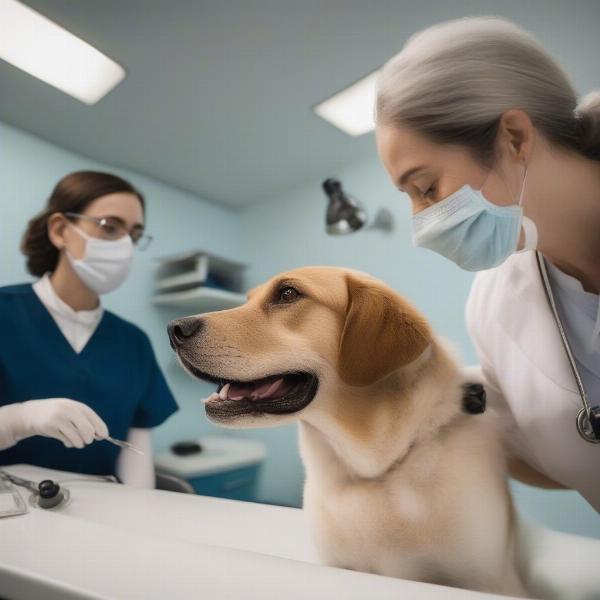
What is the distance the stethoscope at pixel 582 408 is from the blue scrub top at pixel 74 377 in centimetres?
74

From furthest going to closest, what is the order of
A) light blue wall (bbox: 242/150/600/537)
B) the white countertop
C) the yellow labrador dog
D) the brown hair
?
the brown hair → light blue wall (bbox: 242/150/600/537) → the yellow labrador dog → the white countertop

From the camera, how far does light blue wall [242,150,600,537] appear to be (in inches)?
27.0

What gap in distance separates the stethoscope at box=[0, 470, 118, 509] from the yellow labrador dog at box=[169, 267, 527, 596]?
0.33 m

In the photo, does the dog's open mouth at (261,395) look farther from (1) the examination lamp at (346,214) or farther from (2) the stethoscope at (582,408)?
(1) the examination lamp at (346,214)

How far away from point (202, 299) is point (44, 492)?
457 mm

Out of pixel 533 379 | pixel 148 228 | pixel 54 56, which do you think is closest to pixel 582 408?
pixel 533 379

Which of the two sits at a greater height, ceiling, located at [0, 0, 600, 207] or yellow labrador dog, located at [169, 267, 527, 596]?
ceiling, located at [0, 0, 600, 207]

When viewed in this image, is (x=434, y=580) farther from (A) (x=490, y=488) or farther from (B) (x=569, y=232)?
(B) (x=569, y=232)

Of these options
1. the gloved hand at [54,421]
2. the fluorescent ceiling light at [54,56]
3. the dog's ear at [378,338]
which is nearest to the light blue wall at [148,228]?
the fluorescent ceiling light at [54,56]

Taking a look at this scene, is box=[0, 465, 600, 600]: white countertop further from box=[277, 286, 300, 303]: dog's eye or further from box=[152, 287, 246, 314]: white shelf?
box=[152, 287, 246, 314]: white shelf

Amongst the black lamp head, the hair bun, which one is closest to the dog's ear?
the hair bun

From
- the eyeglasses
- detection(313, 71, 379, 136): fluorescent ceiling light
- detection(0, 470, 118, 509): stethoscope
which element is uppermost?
detection(313, 71, 379, 136): fluorescent ceiling light

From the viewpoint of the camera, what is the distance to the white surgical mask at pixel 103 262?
0.78 m

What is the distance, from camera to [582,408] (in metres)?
0.52
